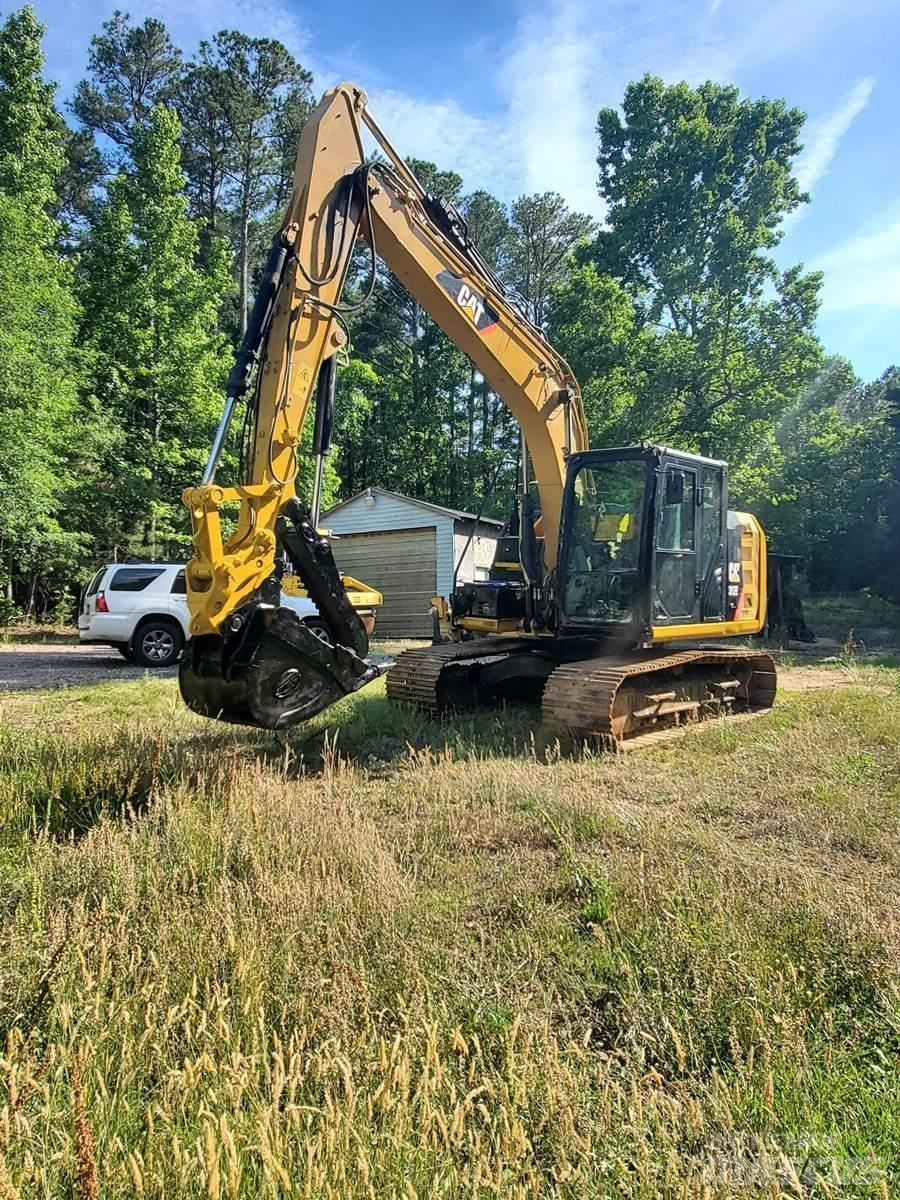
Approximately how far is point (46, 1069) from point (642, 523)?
6621 millimetres

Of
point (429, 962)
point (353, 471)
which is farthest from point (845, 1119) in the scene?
point (353, 471)

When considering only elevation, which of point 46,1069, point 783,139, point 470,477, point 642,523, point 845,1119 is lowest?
point 845,1119

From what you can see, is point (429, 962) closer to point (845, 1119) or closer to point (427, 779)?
point (845, 1119)

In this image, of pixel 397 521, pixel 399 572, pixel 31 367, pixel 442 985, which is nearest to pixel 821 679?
pixel 442 985

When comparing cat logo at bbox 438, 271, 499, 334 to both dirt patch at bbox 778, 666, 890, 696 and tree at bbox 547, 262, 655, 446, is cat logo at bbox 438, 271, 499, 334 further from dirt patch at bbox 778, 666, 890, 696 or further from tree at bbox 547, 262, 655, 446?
tree at bbox 547, 262, 655, 446

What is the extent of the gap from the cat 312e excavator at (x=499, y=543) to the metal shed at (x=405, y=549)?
35.8ft

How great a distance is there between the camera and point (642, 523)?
7695 millimetres

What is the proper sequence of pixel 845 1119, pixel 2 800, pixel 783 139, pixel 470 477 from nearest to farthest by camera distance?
pixel 845 1119, pixel 2 800, pixel 783 139, pixel 470 477

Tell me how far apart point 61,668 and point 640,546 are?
10103 mm

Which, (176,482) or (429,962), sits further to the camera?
(176,482)

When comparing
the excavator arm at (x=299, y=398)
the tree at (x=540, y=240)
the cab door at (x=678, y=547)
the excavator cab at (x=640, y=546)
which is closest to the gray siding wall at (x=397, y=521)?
the excavator cab at (x=640, y=546)

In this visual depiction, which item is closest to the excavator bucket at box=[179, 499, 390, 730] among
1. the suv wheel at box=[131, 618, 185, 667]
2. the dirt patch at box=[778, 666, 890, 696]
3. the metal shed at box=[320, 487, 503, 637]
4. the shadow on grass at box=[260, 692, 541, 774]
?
the shadow on grass at box=[260, 692, 541, 774]

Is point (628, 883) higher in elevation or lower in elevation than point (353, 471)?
lower

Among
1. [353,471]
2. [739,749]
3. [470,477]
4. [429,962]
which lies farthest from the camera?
[353,471]
